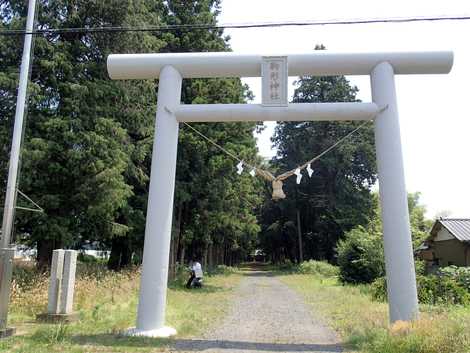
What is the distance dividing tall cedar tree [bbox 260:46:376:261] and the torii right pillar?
32353mm

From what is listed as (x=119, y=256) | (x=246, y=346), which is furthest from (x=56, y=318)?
(x=119, y=256)

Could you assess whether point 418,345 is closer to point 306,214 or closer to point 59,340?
point 59,340

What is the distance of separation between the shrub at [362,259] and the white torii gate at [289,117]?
12538 millimetres

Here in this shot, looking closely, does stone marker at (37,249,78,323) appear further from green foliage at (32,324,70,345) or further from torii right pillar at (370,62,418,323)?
torii right pillar at (370,62,418,323)

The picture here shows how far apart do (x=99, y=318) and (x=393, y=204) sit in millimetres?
6903

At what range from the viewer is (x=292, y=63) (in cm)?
898

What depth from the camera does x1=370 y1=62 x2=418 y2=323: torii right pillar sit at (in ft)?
26.4

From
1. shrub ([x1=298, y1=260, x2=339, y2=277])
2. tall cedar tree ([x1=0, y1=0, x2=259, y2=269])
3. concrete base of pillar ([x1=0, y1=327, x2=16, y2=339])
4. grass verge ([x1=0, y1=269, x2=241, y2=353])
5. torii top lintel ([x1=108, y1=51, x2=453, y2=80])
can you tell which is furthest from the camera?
shrub ([x1=298, y1=260, x2=339, y2=277])

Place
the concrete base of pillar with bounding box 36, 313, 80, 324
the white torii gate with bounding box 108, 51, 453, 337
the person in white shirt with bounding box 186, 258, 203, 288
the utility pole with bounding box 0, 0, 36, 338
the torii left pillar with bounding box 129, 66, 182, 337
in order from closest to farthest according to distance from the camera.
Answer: the utility pole with bounding box 0, 0, 36, 338, the white torii gate with bounding box 108, 51, 453, 337, the torii left pillar with bounding box 129, 66, 182, 337, the concrete base of pillar with bounding box 36, 313, 80, 324, the person in white shirt with bounding box 186, 258, 203, 288

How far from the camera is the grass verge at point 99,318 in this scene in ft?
24.0

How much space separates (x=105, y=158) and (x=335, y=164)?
30480mm

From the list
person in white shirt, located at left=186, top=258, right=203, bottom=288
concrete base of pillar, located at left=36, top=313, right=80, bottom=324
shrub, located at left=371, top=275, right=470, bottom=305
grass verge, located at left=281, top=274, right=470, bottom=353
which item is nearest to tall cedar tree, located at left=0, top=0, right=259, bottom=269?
person in white shirt, located at left=186, top=258, right=203, bottom=288

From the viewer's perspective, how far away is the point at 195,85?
71.4 ft

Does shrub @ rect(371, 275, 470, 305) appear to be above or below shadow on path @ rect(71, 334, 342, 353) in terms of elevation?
above
